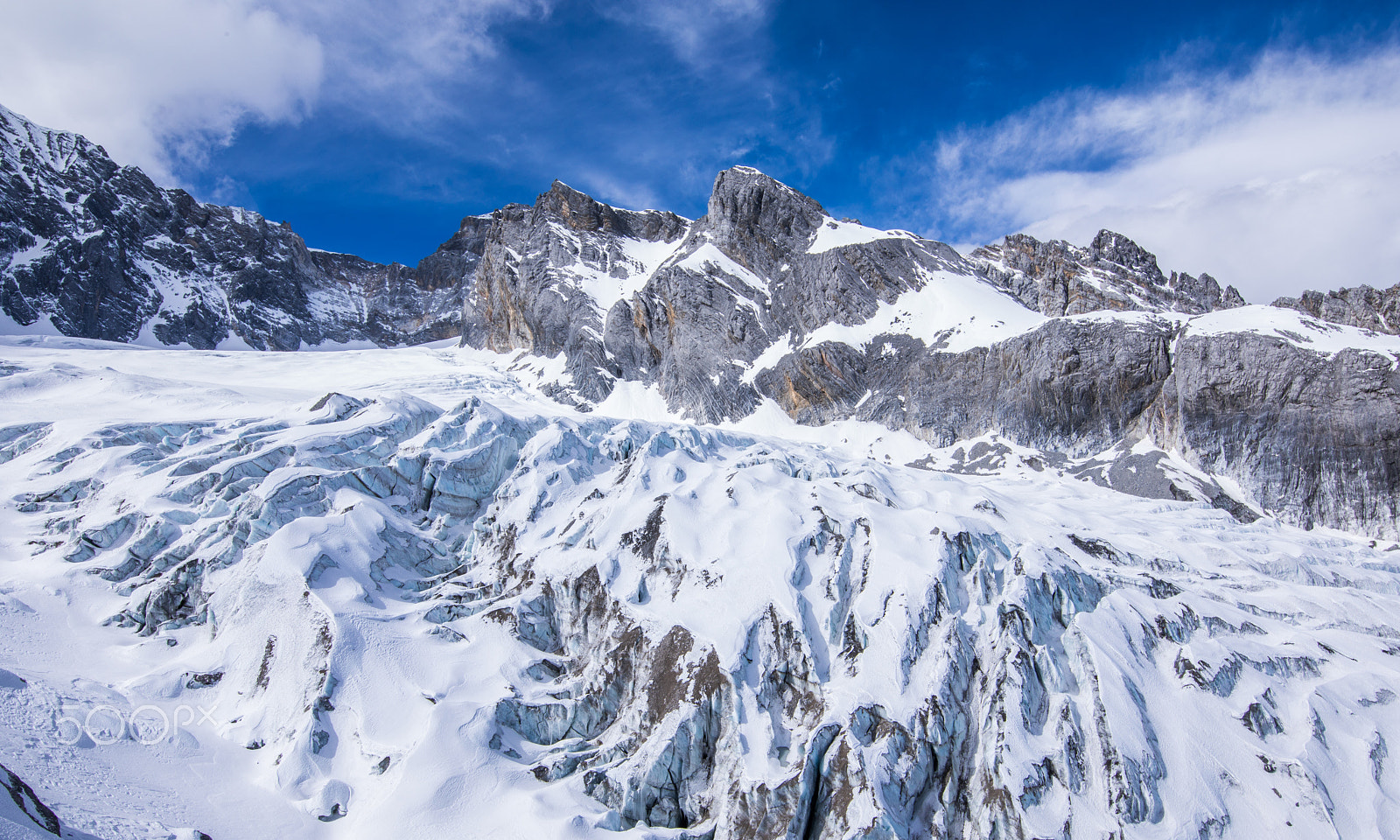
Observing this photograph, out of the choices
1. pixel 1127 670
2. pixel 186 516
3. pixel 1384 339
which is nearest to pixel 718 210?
pixel 1384 339

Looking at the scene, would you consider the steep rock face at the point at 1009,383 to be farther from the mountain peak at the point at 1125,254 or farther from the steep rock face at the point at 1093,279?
the mountain peak at the point at 1125,254

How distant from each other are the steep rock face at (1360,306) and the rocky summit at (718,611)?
36469 millimetres

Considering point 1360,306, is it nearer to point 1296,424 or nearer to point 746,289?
point 1296,424

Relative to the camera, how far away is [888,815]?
71.3 ft

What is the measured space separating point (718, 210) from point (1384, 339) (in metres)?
83.3

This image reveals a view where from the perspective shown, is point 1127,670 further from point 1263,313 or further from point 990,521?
point 1263,313

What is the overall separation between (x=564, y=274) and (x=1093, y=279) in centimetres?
8985

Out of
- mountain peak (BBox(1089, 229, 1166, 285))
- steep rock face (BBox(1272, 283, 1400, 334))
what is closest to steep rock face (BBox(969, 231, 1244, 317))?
mountain peak (BBox(1089, 229, 1166, 285))

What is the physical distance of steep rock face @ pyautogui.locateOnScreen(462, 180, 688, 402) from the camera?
113m

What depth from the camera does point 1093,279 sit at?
A: 10031 centimetres

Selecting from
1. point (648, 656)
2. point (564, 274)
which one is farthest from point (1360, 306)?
point (564, 274)

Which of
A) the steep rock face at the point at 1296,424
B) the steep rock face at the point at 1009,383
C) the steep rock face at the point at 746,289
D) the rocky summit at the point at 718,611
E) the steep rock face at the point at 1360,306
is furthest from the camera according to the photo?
the steep rock face at the point at 746,289

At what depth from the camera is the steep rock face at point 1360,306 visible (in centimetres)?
7925

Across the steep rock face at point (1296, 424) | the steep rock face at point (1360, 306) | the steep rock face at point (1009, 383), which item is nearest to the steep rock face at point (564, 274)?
the steep rock face at point (1009, 383)
